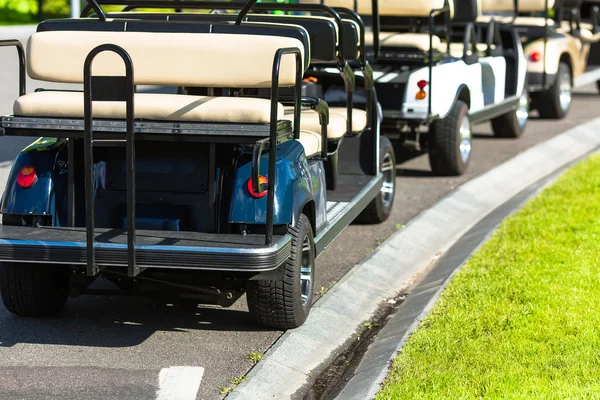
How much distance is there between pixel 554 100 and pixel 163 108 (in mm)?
10799

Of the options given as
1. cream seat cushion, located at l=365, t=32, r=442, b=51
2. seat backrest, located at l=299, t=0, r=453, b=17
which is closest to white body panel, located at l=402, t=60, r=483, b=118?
cream seat cushion, located at l=365, t=32, r=442, b=51

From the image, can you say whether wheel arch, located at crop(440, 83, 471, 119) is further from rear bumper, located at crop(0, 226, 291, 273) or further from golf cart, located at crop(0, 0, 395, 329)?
rear bumper, located at crop(0, 226, 291, 273)

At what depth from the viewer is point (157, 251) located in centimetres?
548

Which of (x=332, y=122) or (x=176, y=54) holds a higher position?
(x=176, y=54)

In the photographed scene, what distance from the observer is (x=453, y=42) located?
557 inches

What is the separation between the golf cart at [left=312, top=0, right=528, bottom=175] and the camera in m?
10.6

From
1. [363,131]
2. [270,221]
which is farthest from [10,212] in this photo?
[363,131]

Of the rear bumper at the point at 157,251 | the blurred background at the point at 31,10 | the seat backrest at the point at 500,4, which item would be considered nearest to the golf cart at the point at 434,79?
the seat backrest at the point at 500,4

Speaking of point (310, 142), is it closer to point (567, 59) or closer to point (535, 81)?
point (535, 81)

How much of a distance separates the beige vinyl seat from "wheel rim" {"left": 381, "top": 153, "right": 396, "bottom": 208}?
329 cm

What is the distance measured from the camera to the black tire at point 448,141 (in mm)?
11086

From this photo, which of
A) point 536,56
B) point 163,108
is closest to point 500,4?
point 536,56

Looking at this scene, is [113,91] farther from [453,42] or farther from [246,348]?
[453,42]

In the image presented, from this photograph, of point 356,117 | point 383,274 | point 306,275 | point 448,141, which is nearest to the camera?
point 306,275
